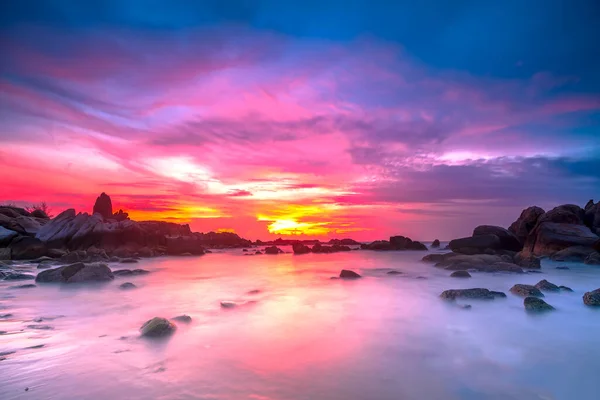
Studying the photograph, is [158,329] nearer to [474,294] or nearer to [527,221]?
[474,294]

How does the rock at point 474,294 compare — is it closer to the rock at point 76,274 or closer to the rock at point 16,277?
the rock at point 76,274

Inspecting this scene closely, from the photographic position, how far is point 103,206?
62719 millimetres

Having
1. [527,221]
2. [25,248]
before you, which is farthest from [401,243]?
[25,248]

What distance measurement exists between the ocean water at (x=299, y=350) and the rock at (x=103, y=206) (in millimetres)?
55083

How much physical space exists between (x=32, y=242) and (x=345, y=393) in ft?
115

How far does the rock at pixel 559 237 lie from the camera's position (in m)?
31.5

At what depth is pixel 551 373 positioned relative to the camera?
5.96 meters

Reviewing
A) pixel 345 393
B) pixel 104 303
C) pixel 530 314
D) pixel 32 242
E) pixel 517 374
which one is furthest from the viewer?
pixel 32 242

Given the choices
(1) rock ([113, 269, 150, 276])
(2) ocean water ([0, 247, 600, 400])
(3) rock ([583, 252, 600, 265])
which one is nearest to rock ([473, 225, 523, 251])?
(3) rock ([583, 252, 600, 265])

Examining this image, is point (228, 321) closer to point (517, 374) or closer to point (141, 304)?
point (141, 304)

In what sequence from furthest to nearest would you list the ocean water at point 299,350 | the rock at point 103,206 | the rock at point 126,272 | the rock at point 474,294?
the rock at point 103,206, the rock at point 126,272, the rock at point 474,294, the ocean water at point 299,350

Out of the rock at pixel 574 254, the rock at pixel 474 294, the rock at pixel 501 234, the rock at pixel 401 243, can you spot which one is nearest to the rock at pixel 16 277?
the rock at pixel 474 294

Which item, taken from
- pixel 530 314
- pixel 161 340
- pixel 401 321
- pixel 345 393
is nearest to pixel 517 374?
pixel 345 393

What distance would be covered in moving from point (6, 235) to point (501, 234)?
45.6 m
